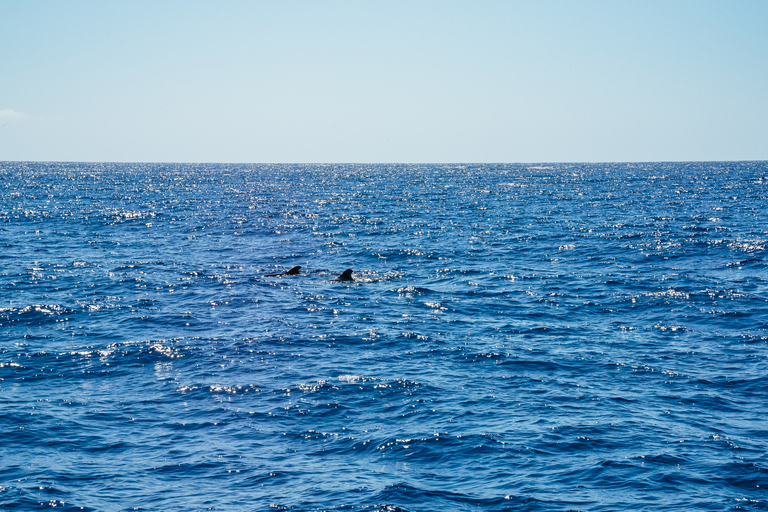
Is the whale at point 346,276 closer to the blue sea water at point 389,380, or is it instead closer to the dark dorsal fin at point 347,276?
the dark dorsal fin at point 347,276

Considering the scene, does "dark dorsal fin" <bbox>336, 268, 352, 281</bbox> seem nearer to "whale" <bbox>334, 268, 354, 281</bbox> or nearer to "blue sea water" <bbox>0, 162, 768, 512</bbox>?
"whale" <bbox>334, 268, 354, 281</bbox>

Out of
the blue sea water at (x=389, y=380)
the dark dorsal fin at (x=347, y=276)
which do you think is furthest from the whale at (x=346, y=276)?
the blue sea water at (x=389, y=380)

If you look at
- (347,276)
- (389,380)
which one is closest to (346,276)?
(347,276)

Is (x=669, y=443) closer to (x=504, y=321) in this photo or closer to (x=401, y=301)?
(x=504, y=321)

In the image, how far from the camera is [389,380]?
22750 mm

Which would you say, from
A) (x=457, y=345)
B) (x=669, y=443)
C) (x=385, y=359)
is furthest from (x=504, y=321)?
(x=669, y=443)

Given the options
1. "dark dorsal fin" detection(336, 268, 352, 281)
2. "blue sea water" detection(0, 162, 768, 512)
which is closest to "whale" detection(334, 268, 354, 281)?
"dark dorsal fin" detection(336, 268, 352, 281)

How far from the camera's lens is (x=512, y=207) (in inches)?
3814

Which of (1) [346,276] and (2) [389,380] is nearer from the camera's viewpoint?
(2) [389,380]

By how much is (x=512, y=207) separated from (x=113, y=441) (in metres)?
84.7

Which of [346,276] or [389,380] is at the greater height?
[346,276]

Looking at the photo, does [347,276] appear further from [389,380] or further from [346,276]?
[389,380]

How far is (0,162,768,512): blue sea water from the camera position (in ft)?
50.5

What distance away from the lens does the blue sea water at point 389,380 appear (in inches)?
607
